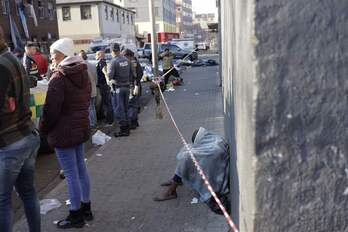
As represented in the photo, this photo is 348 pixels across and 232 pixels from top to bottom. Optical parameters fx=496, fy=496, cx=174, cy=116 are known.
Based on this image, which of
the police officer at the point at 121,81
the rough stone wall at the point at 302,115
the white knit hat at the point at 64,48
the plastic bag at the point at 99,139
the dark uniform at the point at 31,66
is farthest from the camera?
the dark uniform at the point at 31,66

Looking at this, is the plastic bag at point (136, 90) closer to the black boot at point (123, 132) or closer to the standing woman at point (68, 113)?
the black boot at point (123, 132)

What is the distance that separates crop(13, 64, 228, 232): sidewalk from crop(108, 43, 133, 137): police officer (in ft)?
1.09

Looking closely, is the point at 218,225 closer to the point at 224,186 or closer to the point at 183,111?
the point at 224,186

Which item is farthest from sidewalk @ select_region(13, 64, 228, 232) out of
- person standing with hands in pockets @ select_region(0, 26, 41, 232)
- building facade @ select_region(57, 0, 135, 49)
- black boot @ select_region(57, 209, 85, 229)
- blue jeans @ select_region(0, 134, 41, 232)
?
building facade @ select_region(57, 0, 135, 49)

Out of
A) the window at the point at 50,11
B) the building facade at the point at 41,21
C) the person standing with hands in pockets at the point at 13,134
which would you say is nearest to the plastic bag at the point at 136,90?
the person standing with hands in pockets at the point at 13,134

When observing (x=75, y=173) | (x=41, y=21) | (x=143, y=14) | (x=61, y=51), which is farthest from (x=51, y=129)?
(x=143, y=14)

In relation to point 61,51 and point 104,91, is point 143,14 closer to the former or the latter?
point 104,91

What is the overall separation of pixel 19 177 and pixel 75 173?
3.22 feet

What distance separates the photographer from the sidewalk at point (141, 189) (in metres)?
4.82

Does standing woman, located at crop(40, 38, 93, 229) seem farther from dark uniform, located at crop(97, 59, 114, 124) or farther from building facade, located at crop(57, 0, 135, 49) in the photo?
building facade, located at crop(57, 0, 135, 49)

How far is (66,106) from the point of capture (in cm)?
454

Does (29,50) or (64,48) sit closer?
(64,48)

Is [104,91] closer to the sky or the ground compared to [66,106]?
closer to the ground

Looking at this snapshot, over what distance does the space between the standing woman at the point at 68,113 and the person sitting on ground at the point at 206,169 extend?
1.09 meters
